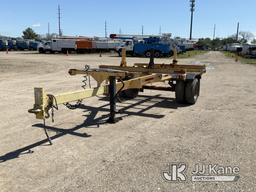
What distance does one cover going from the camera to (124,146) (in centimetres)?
569

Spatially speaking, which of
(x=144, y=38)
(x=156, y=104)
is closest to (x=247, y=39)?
(x=144, y=38)

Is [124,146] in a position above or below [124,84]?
below

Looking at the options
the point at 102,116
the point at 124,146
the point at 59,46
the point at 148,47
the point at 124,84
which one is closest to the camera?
the point at 124,146

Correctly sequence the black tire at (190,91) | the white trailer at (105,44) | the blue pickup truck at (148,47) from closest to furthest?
the black tire at (190,91)
the blue pickup truck at (148,47)
the white trailer at (105,44)

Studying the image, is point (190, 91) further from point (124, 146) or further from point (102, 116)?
point (124, 146)

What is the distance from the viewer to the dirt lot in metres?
4.36

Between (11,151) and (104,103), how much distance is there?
4153mm

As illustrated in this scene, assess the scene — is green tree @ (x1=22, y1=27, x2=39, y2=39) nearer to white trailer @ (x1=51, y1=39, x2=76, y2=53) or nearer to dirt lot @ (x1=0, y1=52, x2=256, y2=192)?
white trailer @ (x1=51, y1=39, x2=76, y2=53)

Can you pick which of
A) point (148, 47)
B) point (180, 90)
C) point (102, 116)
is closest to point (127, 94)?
point (180, 90)

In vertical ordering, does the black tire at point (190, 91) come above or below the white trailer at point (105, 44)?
below

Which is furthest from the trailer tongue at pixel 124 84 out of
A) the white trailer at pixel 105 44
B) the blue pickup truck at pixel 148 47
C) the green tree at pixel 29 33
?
the green tree at pixel 29 33

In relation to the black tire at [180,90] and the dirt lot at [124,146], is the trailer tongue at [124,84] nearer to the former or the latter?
the black tire at [180,90]

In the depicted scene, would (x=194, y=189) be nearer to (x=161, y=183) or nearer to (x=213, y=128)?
(x=161, y=183)

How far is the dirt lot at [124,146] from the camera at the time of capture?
14.3 feet
